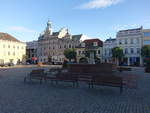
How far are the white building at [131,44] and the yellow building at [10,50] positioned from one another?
4356 centimetres

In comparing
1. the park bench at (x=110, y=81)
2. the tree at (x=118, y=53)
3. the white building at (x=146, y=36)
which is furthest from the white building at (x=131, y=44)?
the park bench at (x=110, y=81)

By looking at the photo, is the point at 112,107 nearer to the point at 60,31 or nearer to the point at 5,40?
the point at 5,40

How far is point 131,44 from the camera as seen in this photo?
5200 cm

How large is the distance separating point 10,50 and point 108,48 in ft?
134

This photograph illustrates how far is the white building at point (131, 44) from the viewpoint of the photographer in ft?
165

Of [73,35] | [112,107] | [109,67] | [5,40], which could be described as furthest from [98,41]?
[112,107]

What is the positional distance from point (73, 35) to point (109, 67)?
55.5 m

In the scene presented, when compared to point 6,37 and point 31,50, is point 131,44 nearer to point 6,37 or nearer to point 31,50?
point 6,37

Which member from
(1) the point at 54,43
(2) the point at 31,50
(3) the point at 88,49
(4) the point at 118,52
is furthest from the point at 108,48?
(2) the point at 31,50

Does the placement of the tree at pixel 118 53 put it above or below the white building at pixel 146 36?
below

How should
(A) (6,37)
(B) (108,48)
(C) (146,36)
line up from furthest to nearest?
(A) (6,37) < (B) (108,48) < (C) (146,36)

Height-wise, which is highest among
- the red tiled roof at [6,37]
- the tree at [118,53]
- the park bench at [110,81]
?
the red tiled roof at [6,37]

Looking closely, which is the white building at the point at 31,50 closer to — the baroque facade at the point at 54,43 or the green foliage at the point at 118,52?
the baroque facade at the point at 54,43

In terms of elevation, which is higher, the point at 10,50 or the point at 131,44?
the point at 131,44
